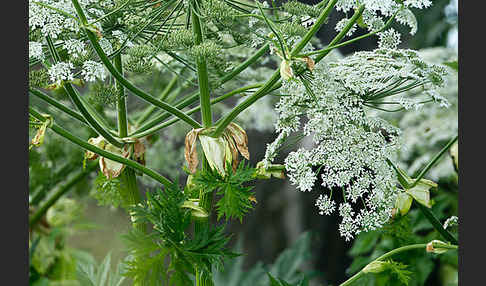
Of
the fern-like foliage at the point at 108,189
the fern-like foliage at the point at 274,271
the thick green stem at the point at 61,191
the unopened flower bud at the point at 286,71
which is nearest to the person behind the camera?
the unopened flower bud at the point at 286,71

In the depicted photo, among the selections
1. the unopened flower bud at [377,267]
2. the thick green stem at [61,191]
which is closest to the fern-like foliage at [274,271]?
the thick green stem at [61,191]

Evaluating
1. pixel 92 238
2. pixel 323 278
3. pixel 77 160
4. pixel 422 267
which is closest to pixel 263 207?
pixel 323 278

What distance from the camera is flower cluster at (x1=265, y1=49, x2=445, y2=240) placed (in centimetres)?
54

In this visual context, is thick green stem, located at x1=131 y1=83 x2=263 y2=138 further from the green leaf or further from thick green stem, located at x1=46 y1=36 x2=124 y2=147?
the green leaf

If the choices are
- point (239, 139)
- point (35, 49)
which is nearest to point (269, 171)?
point (239, 139)

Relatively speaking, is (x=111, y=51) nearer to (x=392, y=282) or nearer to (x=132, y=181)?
(x=132, y=181)

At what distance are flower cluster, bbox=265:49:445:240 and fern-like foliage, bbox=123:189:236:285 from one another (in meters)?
0.11

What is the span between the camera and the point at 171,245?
0.54m

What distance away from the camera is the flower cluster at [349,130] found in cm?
54

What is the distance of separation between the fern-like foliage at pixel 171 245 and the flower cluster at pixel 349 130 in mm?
109

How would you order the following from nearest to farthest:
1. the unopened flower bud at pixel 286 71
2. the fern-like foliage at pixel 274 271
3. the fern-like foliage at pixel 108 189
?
the unopened flower bud at pixel 286 71 → the fern-like foliage at pixel 108 189 → the fern-like foliage at pixel 274 271

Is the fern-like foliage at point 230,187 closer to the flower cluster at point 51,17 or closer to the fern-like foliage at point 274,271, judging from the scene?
the flower cluster at point 51,17

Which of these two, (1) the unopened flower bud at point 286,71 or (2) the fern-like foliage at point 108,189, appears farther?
(2) the fern-like foliage at point 108,189

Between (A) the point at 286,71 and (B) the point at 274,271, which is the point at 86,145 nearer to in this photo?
(A) the point at 286,71
